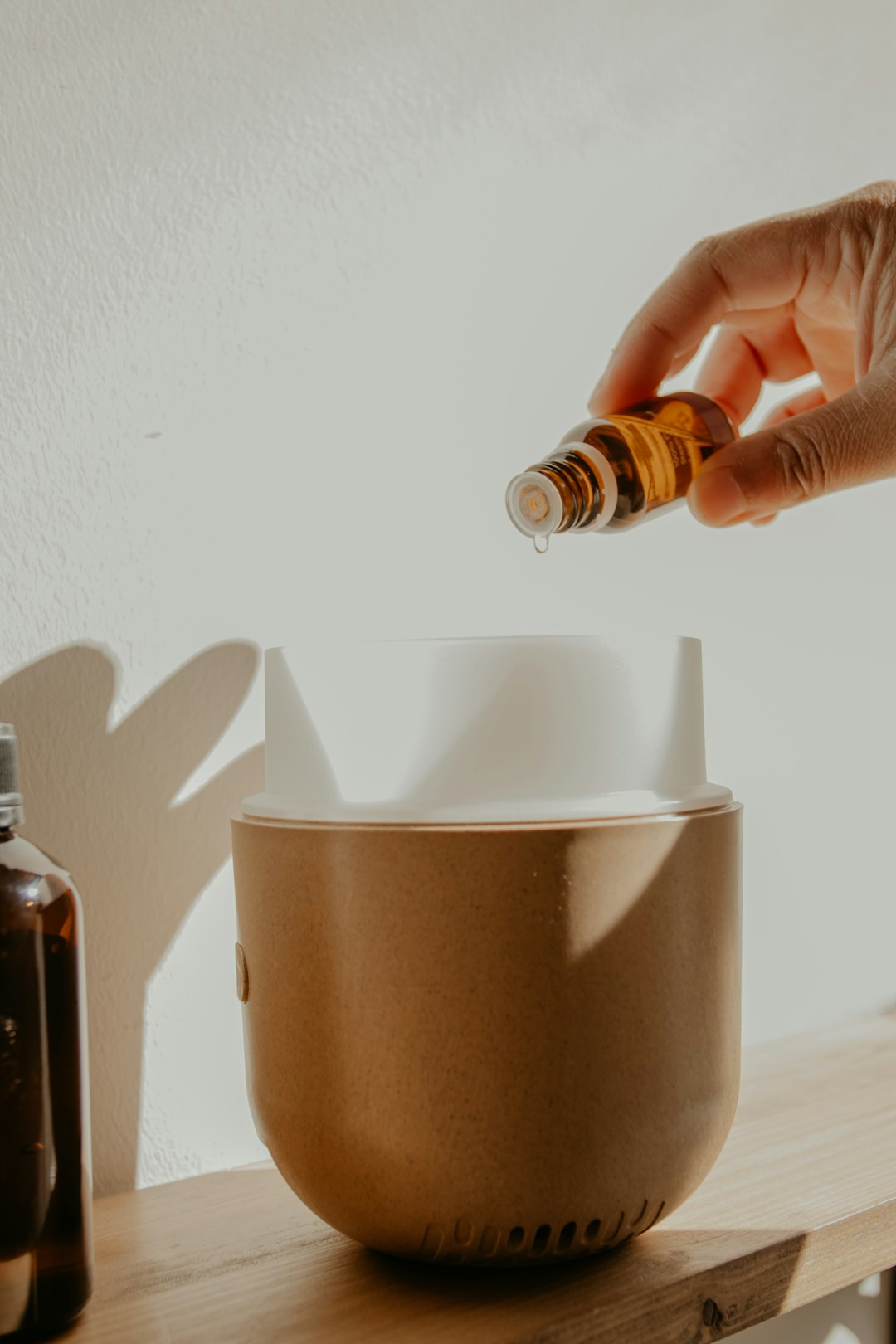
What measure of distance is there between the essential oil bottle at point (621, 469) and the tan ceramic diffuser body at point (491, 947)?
0.41 ft

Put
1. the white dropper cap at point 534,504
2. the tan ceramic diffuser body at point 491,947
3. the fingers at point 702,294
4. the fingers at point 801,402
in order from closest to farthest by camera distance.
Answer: the tan ceramic diffuser body at point 491,947, the white dropper cap at point 534,504, the fingers at point 702,294, the fingers at point 801,402

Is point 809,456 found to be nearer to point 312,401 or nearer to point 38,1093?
point 312,401

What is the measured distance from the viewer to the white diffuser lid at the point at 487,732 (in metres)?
0.46

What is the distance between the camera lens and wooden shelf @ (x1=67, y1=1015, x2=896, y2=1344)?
46 centimetres

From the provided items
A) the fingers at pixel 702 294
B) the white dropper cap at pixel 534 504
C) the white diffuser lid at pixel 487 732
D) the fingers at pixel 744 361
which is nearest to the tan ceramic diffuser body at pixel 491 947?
the white diffuser lid at pixel 487 732

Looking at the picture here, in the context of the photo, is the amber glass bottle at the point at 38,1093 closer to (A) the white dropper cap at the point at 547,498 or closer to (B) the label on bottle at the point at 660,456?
(A) the white dropper cap at the point at 547,498

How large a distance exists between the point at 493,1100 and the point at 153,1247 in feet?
0.71

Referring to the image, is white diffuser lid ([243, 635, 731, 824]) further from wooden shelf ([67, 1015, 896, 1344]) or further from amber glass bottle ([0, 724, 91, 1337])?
wooden shelf ([67, 1015, 896, 1344])

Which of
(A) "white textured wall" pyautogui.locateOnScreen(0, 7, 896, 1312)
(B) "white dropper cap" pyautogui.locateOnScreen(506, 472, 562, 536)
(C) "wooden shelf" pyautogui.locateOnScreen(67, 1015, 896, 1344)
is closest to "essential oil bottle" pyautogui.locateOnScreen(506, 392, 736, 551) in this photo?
(B) "white dropper cap" pyautogui.locateOnScreen(506, 472, 562, 536)

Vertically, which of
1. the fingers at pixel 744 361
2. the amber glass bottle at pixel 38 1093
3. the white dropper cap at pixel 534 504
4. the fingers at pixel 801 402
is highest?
the fingers at pixel 744 361

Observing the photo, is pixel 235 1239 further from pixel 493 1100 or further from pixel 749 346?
pixel 749 346

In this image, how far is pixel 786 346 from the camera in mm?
847

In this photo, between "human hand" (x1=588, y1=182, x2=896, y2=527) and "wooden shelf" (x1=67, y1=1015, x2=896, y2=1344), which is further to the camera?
"human hand" (x1=588, y1=182, x2=896, y2=527)

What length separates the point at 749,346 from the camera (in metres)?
0.85
